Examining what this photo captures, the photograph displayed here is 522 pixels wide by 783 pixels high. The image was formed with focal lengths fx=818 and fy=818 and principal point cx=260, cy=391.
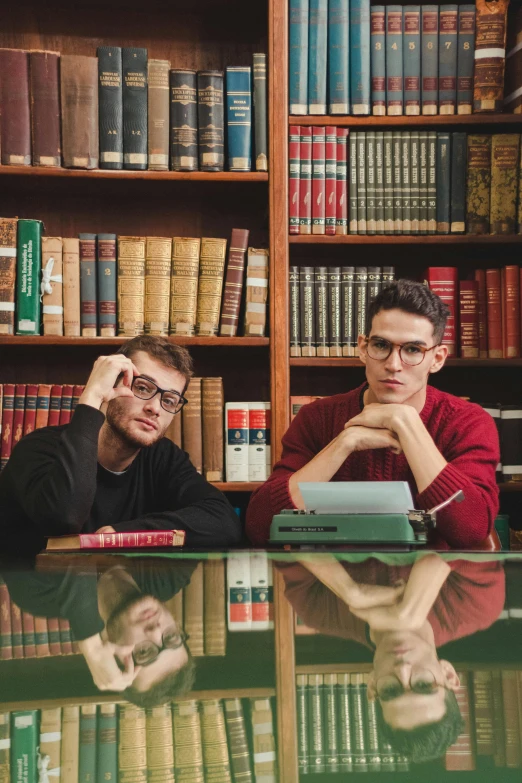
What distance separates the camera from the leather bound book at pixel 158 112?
242 centimetres

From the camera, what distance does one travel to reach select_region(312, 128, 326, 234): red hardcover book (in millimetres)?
2451

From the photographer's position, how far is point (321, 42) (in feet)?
8.01

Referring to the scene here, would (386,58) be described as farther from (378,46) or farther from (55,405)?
(55,405)

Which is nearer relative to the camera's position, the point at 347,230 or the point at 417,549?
the point at 417,549

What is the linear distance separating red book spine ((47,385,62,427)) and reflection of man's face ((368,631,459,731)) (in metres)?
1.91

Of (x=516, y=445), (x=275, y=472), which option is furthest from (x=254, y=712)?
(x=516, y=445)

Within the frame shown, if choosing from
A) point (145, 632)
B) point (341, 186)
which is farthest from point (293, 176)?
point (145, 632)

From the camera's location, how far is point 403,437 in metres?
1.79

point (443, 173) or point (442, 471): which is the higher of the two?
point (443, 173)

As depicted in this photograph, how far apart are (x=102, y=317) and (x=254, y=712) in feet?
6.64

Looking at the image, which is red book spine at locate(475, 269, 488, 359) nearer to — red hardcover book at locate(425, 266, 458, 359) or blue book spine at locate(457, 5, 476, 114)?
red hardcover book at locate(425, 266, 458, 359)

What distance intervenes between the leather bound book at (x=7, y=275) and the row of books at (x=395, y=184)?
0.82 metres

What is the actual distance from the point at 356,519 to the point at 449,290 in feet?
4.28

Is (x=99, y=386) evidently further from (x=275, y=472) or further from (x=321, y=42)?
(x=321, y=42)
